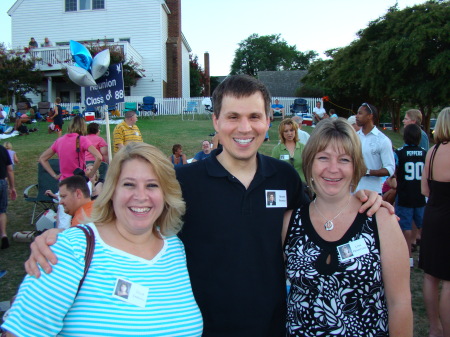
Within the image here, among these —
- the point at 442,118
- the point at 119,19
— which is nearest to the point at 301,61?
the point at 119,19

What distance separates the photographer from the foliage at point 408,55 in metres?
18.9

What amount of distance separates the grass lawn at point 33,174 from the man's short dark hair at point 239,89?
314 cm

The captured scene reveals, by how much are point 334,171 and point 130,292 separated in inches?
46.2

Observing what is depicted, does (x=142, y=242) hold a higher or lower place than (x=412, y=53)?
lower

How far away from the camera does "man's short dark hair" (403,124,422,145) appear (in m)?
5.21

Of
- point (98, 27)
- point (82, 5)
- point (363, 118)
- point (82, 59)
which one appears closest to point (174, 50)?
point (98, 27)

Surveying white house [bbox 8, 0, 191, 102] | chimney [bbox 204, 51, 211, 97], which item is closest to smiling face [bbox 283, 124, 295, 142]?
white house [bbox 8, 0, 191, 102]

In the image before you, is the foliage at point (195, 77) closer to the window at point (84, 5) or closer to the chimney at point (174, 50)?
the chimney at point (174, 50)

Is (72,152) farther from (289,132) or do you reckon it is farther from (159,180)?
(159,180)

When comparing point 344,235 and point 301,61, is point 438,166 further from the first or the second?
point 301,61

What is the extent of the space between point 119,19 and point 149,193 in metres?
28.5

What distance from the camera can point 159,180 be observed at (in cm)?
185

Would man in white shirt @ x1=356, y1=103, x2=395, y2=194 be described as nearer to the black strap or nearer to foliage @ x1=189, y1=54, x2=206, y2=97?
the black strap

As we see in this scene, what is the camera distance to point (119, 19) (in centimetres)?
2706
